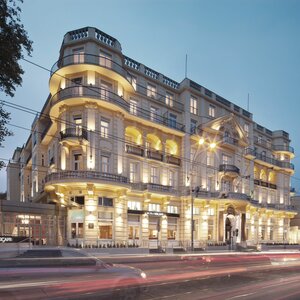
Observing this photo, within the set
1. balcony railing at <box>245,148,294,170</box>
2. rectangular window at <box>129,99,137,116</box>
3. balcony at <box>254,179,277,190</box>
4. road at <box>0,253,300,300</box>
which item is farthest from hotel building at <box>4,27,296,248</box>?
road at <box>0,253,300,300</box>

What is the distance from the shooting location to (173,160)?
42.7 metres

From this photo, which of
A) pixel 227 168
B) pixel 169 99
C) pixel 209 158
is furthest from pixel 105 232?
pixel 227 168

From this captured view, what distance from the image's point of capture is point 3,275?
30.2ft

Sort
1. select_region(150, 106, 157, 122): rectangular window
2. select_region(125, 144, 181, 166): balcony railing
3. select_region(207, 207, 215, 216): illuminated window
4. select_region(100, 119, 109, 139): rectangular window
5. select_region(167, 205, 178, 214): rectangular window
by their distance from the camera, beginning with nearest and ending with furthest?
1. select_region(100, 119, 109, 139): rectangular window
2. select_region(125, 144, 181, 166): balcony railing
3. select_region(150, 106, 157, 122): rectangular window
4. select_region(167, 205, 178, 214): rectangular window
5. select_region(207, 207, 215, 216): illuminated window

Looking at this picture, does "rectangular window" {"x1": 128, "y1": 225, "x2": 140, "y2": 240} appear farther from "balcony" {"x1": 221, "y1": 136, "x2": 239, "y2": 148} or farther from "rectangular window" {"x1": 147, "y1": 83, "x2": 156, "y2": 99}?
"balcony" {"x1": 221, "y1": 136, "x2": 239, "y2": 148}

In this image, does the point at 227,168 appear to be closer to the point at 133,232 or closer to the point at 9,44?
the point at 133,232

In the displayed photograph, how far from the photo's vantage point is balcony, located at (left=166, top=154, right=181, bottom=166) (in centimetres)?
4204

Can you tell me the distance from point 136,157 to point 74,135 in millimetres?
8630

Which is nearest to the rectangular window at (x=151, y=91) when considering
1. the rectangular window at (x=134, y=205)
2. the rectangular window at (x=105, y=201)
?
the rectangular window at (x=134, y=205)

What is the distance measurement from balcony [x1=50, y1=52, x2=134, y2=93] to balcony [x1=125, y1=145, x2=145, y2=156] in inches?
288

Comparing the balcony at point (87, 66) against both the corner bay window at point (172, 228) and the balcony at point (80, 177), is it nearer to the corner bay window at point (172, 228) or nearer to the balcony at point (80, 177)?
the balcony at point (80, 177)

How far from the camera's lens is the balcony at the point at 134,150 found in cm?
3747

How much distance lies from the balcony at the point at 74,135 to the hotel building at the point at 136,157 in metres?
0.09

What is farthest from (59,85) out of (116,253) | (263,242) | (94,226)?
(263,242)
